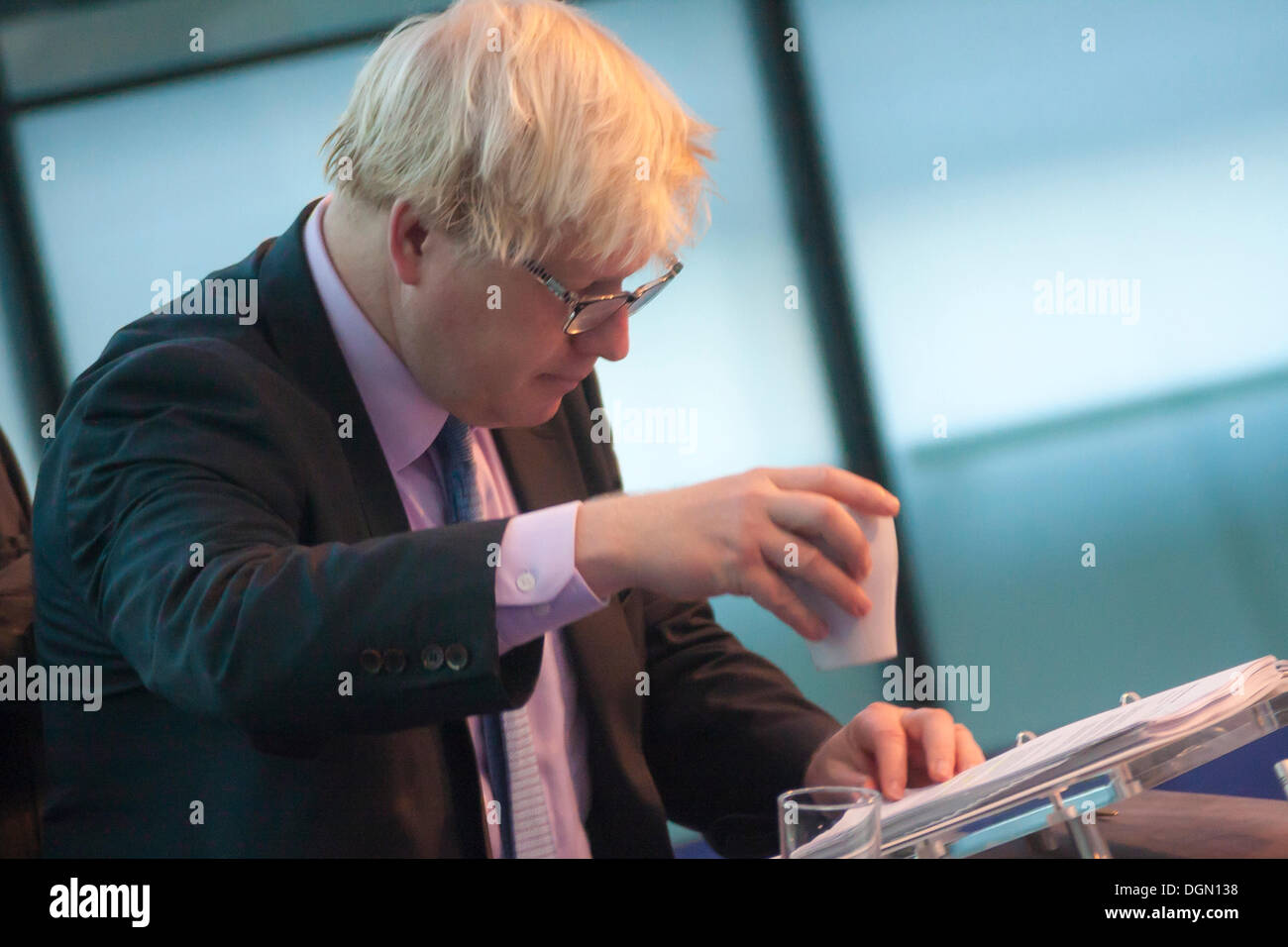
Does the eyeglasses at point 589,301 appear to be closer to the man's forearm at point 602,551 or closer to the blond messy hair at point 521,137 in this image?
the blond messy hair at point 521,137

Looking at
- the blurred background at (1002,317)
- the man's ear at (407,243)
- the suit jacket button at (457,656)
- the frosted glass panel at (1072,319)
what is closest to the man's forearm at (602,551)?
the suit jacket button at (457,656)

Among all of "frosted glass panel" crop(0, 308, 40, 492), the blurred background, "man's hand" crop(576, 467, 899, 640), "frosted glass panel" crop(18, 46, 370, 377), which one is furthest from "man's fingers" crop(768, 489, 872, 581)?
the blurred background

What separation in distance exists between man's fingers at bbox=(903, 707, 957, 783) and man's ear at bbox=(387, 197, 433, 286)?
68 cm

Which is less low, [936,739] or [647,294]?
[647,294]

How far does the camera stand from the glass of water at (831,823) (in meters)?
0.83

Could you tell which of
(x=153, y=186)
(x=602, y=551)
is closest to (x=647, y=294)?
(x=602, y=551)

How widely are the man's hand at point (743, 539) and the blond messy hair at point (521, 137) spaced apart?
0.41 metres

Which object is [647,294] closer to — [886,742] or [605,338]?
[605,338]

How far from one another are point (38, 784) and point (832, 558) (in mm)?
941

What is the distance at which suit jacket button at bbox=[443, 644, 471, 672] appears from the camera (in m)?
0.86

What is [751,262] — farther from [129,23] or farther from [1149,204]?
[129,23]

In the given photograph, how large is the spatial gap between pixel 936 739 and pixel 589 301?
21.8 inches

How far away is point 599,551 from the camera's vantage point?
2.87ft

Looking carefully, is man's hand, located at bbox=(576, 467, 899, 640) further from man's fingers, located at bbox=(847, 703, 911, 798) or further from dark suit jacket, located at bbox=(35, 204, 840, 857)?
man's fingers, located at bbox=(847, 703, 911, 798)
